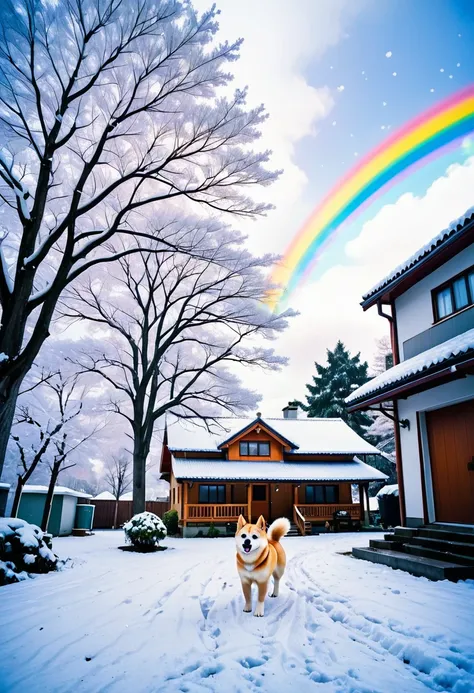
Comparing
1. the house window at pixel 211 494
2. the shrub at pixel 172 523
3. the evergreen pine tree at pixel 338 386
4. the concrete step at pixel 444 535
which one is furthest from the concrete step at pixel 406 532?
the evergreen pine tree at pixel 338 386

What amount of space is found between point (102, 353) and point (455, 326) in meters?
13.9

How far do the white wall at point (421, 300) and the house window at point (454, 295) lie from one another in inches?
5.1

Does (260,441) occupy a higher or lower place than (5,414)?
higher

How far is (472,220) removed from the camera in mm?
8148

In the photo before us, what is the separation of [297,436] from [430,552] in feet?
61.7

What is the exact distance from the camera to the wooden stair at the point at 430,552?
6543mm

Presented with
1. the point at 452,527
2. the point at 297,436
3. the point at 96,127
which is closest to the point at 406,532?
the point at 452,527

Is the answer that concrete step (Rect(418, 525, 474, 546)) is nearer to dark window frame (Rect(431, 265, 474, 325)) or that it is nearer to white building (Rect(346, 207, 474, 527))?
white building (Rect(346, 207, 474, 527))

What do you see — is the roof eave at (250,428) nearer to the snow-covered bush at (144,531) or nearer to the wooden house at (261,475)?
the wooden house at (261,475)

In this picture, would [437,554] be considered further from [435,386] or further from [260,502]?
[260,502]

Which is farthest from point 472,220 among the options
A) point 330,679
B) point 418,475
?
point 330,679

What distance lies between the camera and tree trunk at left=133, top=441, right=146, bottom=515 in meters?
16.5

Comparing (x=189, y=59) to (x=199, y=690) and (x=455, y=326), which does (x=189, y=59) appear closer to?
(x=455, y=326)

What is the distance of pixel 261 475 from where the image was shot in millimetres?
21875
